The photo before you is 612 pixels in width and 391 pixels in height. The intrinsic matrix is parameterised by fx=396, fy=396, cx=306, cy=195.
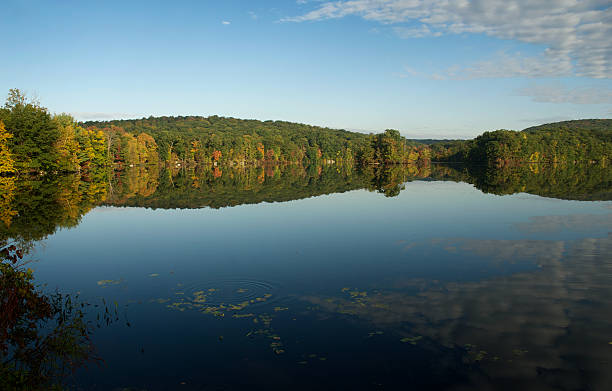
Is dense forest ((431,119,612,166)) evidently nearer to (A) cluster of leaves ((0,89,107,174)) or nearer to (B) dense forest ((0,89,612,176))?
(B) dense forest ((0,89,612,176))

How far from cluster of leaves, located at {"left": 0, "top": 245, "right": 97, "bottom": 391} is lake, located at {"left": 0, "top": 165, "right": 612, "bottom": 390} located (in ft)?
1.63

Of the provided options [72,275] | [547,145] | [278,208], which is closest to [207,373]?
[72,275]

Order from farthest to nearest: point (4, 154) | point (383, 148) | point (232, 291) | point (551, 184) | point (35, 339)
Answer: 1. point (383, 148)
2. point (551, 184)
3. point (4, 154)
4. point (232, 291)
5. point (35, 339)

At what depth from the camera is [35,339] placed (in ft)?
32.5

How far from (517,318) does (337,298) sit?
5270 mm

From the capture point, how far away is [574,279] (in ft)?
48.5

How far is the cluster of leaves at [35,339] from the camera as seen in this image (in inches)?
311

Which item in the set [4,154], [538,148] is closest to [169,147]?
[4,154]

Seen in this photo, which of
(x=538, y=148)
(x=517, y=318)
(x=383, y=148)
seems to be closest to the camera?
(x=517, y=318)

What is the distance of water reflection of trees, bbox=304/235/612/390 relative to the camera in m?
8.41

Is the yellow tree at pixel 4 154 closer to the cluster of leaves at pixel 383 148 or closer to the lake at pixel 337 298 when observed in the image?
the lake at pixel 337 298

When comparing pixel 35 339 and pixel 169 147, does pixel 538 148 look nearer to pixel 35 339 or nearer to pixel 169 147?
pixel 169 147

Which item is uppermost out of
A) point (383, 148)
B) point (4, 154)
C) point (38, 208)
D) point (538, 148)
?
point (538, 148)

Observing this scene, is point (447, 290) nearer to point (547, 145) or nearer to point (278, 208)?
point (278, 208)
